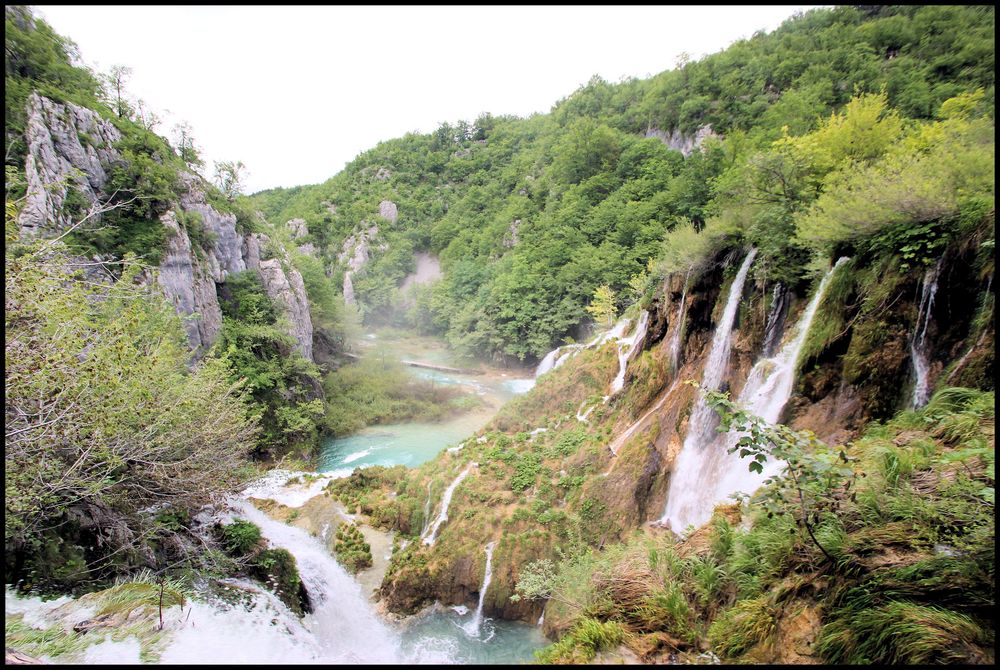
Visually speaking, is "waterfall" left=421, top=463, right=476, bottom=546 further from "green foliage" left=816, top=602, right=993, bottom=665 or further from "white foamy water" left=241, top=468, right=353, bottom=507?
"green foliage" left=816, top=602, right=993, bottom=665

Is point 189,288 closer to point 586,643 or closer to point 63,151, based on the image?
point 63,151

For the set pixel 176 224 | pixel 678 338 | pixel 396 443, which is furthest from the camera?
pixel 396 443

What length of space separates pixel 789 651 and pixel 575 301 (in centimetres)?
3190

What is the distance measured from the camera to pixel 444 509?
13.4 m

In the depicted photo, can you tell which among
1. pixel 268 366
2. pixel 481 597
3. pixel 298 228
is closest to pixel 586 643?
pixel 481 597

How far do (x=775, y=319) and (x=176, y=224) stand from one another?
79.2 feet

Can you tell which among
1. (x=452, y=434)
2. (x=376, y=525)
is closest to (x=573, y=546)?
(x=376, y=525)

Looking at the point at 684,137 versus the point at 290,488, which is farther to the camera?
the point at 684,137

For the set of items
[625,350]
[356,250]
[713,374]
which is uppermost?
[356,250]

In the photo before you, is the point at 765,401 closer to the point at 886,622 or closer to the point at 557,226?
the point at 886,622

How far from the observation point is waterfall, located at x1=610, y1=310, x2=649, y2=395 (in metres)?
16.3

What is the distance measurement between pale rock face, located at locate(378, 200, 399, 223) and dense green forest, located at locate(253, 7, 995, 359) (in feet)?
9.60

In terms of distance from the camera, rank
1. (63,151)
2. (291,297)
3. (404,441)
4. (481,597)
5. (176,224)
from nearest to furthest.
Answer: (481,597), (63,151), (176,224), (404,441), (291,297)

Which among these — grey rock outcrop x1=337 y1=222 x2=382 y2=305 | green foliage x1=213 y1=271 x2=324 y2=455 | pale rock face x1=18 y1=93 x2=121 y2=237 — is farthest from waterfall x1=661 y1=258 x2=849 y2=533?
grey rock outcrop x1=337 y1=222 x2=382 y2=305
